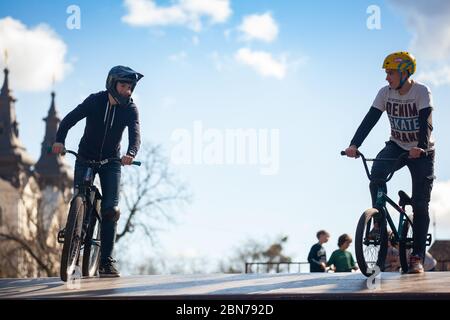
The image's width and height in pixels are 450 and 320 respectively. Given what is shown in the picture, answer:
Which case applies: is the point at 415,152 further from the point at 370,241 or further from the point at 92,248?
the point at 92,248

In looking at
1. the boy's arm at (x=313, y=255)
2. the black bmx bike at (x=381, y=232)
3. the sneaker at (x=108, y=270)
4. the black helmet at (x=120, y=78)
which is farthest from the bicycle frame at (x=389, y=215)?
the boy's arm at (x=313, y=255)

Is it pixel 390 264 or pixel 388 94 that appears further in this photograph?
pixel 390 264

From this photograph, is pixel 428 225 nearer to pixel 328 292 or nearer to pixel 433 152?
pixel 433 152

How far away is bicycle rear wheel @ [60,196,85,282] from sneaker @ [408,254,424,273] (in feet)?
9.95

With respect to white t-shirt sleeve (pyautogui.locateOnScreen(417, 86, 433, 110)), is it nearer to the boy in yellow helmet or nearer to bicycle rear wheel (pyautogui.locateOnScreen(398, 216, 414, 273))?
the boy in yellow helmet

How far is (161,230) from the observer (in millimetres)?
46781

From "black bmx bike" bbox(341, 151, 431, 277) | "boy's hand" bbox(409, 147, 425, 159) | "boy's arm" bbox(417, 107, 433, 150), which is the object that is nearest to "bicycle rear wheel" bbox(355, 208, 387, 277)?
"black bmx bike" bbox(341, 151, 431, 277)

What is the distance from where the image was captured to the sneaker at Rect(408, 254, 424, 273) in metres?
9.02

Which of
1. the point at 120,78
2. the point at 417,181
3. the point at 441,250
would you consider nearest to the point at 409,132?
the point at 417,181

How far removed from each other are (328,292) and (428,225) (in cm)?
290

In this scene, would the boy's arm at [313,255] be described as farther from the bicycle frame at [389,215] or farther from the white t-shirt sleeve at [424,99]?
the white t-shirt sleeve at [424,99]

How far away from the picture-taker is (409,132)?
9008 millimetres

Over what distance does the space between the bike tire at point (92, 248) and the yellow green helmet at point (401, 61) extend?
318cm
